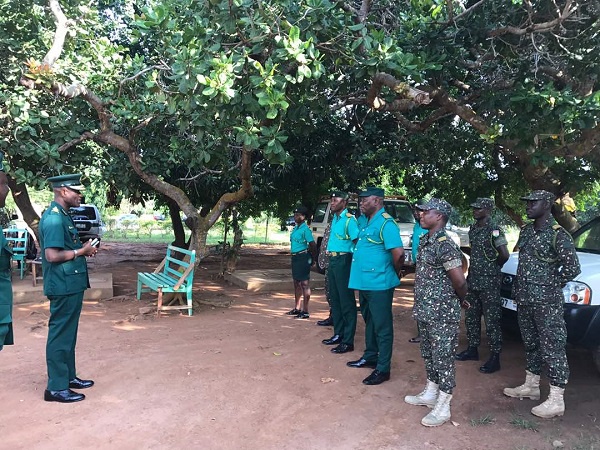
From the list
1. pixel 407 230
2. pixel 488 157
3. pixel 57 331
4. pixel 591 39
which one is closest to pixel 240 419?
pixel 57 331

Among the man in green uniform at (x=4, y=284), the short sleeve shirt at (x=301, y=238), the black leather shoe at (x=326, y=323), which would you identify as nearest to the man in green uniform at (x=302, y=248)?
the short sleeve shirt at (x=301, y=238)

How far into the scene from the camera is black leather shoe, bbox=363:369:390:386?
4684mm

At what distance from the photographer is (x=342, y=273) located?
5.75 meters

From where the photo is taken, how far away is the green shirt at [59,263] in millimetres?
4094

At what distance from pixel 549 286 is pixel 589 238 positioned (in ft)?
6.87

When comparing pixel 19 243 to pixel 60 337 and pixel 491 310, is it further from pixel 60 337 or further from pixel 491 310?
pixel 491 310

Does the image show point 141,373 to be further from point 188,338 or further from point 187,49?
point 187,49

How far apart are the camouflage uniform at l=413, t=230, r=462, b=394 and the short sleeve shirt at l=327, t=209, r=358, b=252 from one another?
1853 mm

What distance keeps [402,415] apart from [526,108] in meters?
3.18

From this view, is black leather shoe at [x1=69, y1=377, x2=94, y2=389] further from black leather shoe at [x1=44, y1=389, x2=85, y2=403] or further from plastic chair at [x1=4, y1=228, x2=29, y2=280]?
plastic chair at [x1=4, y1=228, x2=29, y2=280]

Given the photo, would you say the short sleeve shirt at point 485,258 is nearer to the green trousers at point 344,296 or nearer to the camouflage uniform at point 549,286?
the camouflage uniform at point 549,286

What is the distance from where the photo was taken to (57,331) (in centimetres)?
416

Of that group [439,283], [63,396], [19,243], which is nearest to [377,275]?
[439,283]

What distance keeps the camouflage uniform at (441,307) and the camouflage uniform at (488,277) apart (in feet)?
4.23
